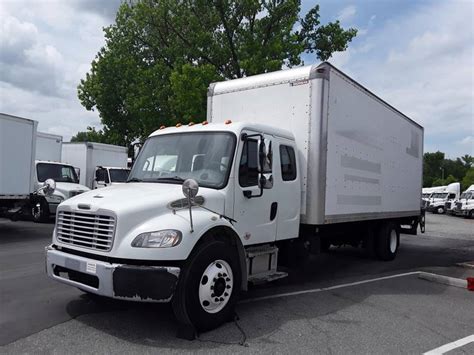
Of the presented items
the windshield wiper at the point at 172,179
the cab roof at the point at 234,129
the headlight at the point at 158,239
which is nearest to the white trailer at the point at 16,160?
the cab roof at the point at 234,129

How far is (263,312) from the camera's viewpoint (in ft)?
19.1

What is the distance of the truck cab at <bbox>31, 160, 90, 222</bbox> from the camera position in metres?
15.6

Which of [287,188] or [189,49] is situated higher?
[189,49]

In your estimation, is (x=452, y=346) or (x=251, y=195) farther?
(x=251, y=195)

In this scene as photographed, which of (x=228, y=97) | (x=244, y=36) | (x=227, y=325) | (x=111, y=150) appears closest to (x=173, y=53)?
(x=244, y=36)

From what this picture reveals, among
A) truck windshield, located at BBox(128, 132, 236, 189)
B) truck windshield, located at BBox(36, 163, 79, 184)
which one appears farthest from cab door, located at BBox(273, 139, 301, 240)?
truck windshield, located at BBox(36, 163, 79, 184)

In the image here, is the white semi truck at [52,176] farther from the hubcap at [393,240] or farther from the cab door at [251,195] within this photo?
the hubcap at [393,240]

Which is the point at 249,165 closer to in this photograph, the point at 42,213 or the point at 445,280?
the point at 445,280

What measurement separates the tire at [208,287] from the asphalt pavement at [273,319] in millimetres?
198

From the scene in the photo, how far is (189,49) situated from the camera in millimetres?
21844

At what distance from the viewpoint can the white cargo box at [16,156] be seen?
466 inches

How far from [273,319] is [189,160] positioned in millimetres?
2260

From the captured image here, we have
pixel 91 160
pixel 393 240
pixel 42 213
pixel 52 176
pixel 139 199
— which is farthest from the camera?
pixel 91 160

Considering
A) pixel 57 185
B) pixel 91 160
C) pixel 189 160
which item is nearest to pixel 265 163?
pixel 189 160
